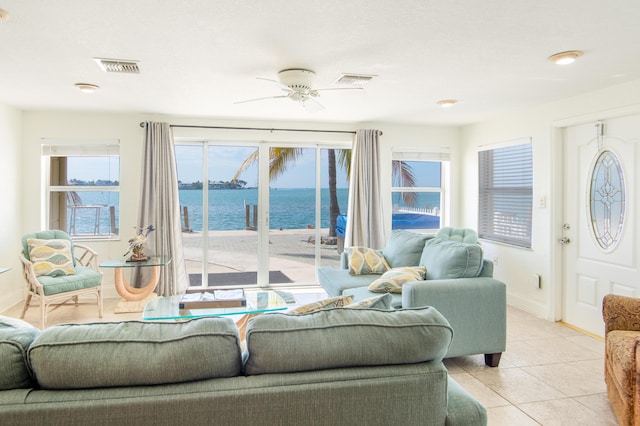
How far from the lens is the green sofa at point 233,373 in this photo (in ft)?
3.88

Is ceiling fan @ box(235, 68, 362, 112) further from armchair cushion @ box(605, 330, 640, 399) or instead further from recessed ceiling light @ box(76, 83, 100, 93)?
armchair cushion @ box(605, 330, 640, 399)

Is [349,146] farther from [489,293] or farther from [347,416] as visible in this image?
[347,416]

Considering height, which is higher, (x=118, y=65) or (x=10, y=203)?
(x=118, y=65)

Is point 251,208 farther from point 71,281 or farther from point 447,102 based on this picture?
point 447,102

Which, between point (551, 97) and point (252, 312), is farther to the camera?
point (551, 97)

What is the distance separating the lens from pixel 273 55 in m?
3.03

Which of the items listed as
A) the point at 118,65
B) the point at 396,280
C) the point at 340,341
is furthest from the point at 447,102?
the point at 340,341

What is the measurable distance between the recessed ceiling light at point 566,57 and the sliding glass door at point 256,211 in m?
3.35

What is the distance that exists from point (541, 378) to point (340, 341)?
2397mm

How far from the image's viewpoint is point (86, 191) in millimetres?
5359

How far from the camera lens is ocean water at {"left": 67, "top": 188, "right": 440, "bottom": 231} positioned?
538 cm

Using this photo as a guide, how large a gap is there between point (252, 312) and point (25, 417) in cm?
217

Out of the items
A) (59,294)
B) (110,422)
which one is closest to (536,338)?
(110,422)

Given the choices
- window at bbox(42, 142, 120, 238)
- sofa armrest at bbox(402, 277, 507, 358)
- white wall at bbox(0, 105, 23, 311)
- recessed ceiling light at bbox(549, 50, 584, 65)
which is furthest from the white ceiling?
sofa armrest at bbox(402, 277, 507, 358)
